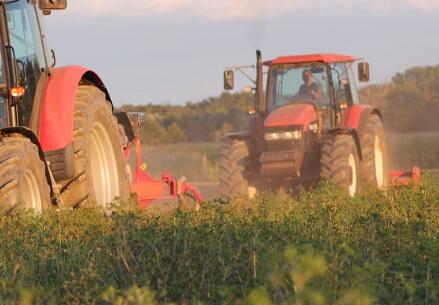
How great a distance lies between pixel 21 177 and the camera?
271 inches

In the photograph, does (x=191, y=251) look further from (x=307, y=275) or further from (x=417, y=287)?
(x=307, y=275)

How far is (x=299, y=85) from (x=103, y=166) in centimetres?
454

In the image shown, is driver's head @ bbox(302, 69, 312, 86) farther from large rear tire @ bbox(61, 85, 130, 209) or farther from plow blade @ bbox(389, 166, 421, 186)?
large rear tire @ bbox(61, 85, 130, 209)

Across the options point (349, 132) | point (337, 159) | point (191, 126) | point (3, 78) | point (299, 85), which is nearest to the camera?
Answer: point (3, 78)

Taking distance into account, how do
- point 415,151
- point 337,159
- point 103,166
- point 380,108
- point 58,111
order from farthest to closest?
1. point 380,108
2. point 415,151
3. point 337,159
4. point 103,166
5. point 58,111

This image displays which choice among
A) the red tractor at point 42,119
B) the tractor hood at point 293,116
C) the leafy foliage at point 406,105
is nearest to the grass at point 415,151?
the leafy foliage at point 406,105

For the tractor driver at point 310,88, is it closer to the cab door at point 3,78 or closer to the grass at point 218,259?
the grass at point 218,259

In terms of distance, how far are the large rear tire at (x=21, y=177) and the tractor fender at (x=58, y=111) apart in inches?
18.5

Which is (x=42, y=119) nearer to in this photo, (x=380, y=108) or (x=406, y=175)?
(x=406, y=175)

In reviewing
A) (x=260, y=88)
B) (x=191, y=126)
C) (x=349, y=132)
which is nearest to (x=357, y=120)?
(x=349, y=132)

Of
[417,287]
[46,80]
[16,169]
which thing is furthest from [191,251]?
[46,80]

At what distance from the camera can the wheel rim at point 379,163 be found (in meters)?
14.3

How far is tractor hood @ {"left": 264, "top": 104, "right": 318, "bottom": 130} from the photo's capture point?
12.3 metres

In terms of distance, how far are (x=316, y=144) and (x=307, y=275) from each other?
9262 millimetres
